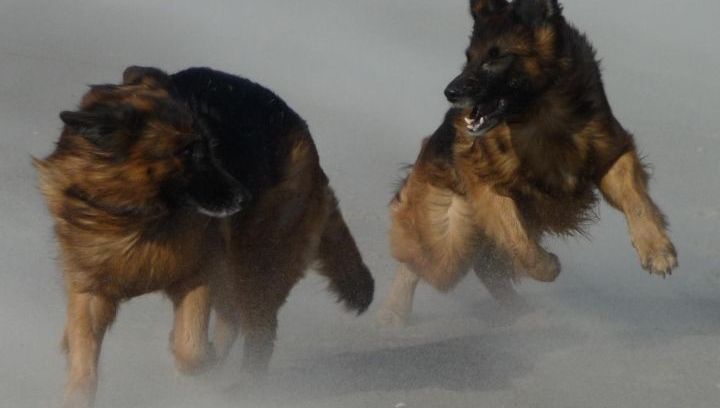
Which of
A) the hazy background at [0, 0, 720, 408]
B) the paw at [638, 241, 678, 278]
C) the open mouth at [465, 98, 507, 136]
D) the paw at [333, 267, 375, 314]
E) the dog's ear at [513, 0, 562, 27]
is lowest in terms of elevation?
the hazy background at [0, 0, 720, 408]

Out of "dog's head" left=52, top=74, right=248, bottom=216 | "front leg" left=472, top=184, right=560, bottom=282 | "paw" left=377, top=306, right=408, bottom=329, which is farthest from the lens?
"paw" left=377, top=306, right=408, bottom=329

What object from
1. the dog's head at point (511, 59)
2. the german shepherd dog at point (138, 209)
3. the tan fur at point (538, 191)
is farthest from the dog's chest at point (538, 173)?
the german shepherd dog at point (138, 209)

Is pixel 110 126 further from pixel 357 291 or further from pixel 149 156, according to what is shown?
pixel 357 291

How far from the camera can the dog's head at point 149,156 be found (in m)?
6.02

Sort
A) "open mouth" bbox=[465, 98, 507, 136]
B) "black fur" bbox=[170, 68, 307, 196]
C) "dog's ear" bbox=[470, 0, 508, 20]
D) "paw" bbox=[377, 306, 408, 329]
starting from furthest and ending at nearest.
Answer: "paw" bbox=[377, 306, 408, 329], "dog's ear" bbox=[470, 0, 508, 20], "open mouth" bbox=[465, 98, 507, 136], "black fur" bbox=[170, 68, 307, 196]

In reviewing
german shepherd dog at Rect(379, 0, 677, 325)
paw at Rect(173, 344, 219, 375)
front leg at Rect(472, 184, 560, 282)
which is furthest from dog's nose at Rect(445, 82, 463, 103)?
paw at Rect(173, 344, 219, 375)

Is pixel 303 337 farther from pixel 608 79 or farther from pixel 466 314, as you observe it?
pixel 608 79

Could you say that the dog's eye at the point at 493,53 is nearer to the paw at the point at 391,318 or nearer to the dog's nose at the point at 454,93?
the dog's nose at the point at 454,93

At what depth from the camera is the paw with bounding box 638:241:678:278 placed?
733 centimetres

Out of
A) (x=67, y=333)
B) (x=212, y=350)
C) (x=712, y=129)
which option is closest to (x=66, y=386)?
(x=67, y=333)

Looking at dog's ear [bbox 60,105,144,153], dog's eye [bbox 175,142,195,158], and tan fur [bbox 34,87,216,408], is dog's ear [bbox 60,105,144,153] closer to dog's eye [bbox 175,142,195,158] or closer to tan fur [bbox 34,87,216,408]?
tan fur [bbox 34,87,216,408]

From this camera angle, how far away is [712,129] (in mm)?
Result: 12227

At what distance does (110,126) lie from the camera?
235 inches

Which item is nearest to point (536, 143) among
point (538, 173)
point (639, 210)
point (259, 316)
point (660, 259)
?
point (538, 173)
